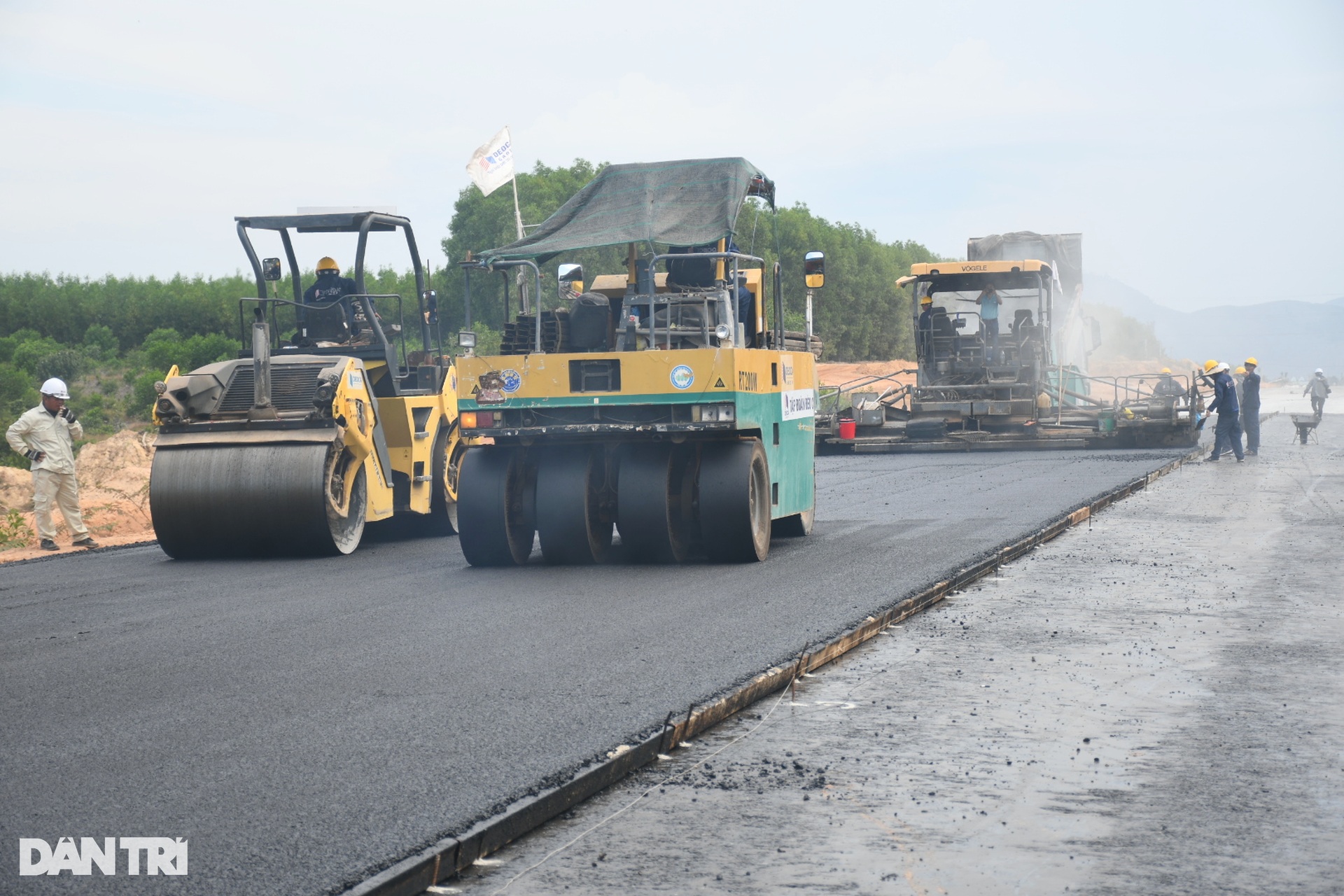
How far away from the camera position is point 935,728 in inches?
217

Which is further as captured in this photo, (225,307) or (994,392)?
(225,307)

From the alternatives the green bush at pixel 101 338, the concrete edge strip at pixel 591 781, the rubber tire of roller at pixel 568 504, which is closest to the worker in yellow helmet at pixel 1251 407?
the rubber tire of roller at pixel 568 504

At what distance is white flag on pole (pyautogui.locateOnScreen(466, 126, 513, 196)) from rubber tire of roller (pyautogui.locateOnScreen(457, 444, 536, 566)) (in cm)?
1259

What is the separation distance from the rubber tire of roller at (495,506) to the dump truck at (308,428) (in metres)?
1.26

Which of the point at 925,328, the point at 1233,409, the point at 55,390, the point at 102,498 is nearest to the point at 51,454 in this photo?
the point at 55,390

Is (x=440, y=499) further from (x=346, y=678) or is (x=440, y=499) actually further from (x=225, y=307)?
(x=225, y=307)

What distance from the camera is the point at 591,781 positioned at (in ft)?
15.3

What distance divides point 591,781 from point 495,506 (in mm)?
5836

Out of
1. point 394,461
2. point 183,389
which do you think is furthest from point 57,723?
point 394,461

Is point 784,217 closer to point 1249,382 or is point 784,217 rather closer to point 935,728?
point 1249,382

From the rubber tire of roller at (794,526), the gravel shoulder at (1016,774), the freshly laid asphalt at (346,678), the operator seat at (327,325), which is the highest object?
the operator seat at (327,325)

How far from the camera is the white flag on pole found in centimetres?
2266

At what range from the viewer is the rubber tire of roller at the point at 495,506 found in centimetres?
1038

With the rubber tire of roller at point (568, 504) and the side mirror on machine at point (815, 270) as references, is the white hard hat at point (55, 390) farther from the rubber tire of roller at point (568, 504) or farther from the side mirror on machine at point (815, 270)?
the side mirror on machine at point (815, 270)
